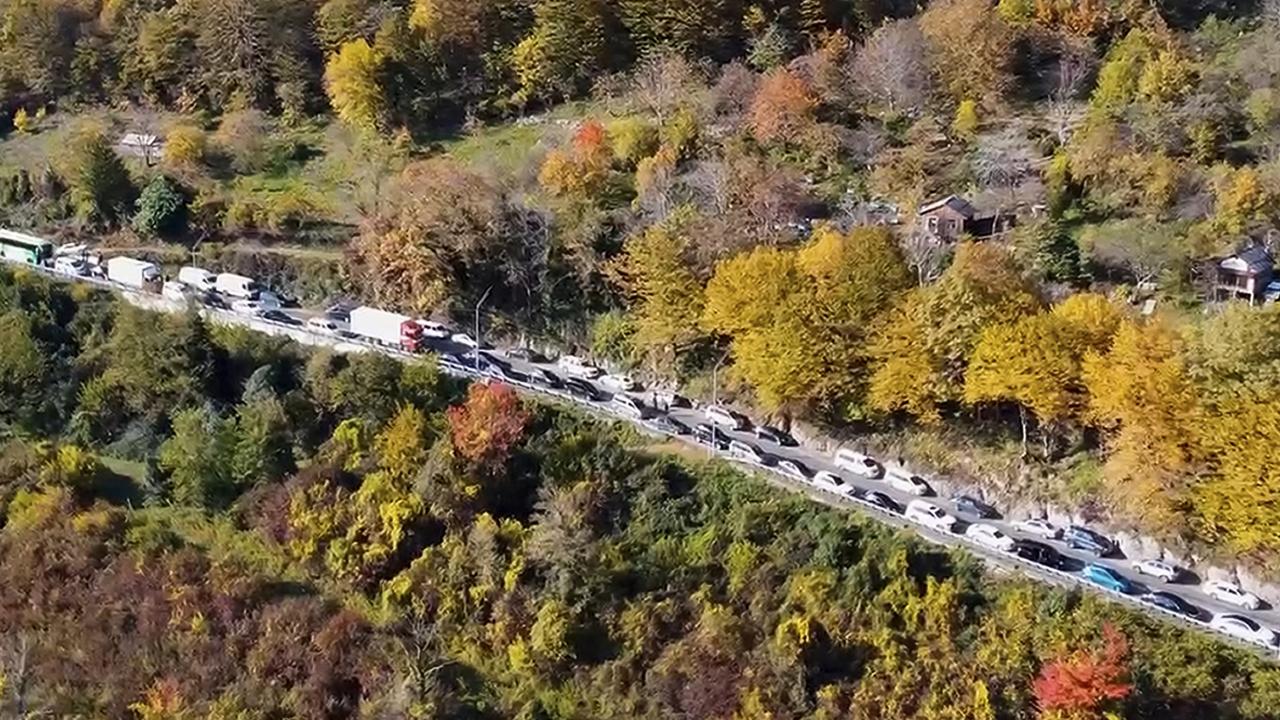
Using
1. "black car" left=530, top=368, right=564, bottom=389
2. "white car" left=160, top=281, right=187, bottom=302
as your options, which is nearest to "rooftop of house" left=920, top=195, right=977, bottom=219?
"black car" left=530, top=368, right=564, bottom=389

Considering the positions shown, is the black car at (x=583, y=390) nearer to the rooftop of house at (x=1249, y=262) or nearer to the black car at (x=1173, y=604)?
the black car at (x=1173, y=604)

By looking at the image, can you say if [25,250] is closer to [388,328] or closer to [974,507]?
[388,328]

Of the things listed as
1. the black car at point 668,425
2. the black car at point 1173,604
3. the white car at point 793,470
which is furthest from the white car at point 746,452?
the black car at point 1173,604

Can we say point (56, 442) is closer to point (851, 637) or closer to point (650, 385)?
point (650, 385)

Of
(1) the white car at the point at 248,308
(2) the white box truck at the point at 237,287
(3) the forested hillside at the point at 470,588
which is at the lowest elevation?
(3) the forested hillside at the point at 470,588

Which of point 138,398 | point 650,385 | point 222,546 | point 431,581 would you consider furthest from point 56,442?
point 650,385

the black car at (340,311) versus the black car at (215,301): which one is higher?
the black car at (215,301)
